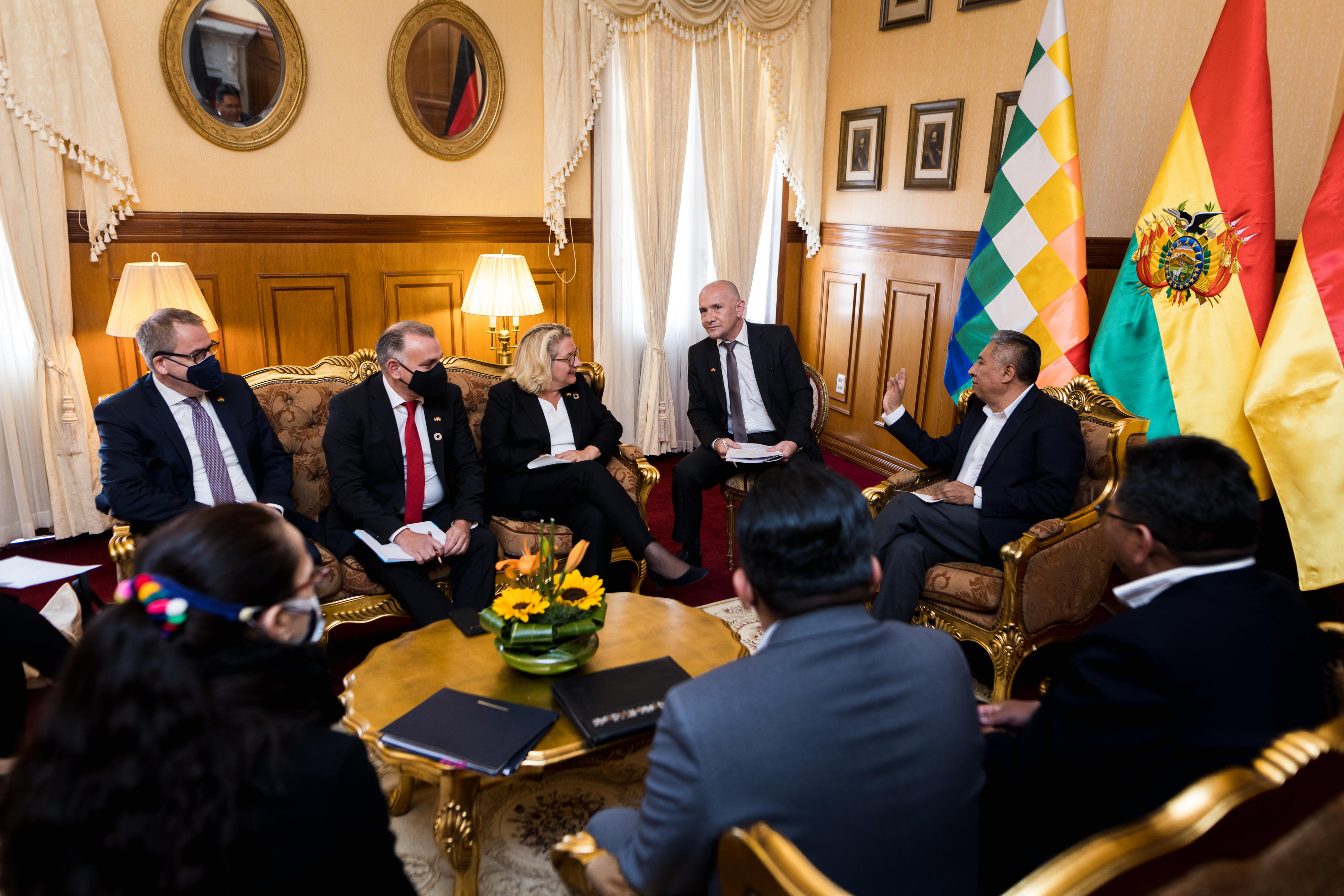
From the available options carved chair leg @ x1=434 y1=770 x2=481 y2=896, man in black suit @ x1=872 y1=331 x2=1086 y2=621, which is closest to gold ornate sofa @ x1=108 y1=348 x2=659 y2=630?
man in black suit @ x1=872 y1=331 x2=1086 y2=621

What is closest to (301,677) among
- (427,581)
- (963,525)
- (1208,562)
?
(1208,562)

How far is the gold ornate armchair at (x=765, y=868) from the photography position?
894mm

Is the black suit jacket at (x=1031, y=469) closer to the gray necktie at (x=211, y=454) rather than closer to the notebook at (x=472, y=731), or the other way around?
the notebook at (x=472, y=731)

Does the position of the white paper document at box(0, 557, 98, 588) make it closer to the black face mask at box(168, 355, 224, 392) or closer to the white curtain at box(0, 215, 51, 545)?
the black face mask at box(168, 355, 224, 392)

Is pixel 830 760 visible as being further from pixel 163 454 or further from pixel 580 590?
pixel 163 454

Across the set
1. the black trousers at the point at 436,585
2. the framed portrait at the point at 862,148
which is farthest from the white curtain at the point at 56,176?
the framed portrait at the point at 862,148

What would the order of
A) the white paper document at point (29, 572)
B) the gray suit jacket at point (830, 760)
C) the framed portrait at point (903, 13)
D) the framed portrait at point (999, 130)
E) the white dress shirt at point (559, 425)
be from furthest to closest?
the framed portrait at point (903, 13), the framed portrait at point (999, 130), the white dress shirt at point (559, 425), the white paper document at point (29, 572), the gray suit jacket at point (830, 760)

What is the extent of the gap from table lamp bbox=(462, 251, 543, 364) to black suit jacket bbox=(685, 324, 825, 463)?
3.28 feet

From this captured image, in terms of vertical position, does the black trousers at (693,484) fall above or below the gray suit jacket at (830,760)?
below

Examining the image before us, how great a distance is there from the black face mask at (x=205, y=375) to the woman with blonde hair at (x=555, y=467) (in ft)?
3.40

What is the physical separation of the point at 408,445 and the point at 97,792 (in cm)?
232

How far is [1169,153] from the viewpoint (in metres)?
3.29

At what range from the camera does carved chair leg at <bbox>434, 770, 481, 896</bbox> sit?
187cm

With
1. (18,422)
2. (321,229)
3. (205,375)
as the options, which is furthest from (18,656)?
(321,229)
